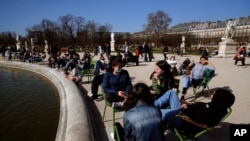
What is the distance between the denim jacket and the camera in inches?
102

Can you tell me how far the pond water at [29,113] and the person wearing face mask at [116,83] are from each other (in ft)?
4.83

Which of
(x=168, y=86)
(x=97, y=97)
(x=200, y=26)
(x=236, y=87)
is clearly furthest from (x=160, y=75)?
(x=200, y=26)

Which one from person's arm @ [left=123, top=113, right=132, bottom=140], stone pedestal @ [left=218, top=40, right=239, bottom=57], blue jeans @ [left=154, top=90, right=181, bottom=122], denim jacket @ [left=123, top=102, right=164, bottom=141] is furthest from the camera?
stone pedestal @ [left=218, top=40, right=239, bottom=57]

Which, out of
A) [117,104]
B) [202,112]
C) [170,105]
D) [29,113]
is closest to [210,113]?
[202,112]

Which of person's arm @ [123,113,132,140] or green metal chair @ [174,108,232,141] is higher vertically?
person's arm @ [123,113,132,140]

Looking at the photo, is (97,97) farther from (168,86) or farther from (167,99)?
(167,99)

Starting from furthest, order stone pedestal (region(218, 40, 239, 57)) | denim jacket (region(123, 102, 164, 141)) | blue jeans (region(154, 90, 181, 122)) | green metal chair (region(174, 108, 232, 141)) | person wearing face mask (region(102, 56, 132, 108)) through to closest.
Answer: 1. stone pedestal (region(218, 40, 239, 57))
2. person wearing face mask (region(102, 56, 132, 108))
3. blue jeans (region(154, 90, 181, 122))
4. green metal chair (region(174, 108, 232, 141))
5. denim jacket (region(123, 102, 164, 141))

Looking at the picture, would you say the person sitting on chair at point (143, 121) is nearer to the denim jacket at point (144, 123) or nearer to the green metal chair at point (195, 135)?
the denim jacket at point (144, 123)

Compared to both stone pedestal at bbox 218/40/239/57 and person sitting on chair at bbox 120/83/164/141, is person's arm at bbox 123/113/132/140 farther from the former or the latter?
stone pedestal at bbox 218/40/239/57

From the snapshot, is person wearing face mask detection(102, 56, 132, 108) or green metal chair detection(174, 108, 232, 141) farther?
person wearing face mask detection(102, 56, 132, 108)

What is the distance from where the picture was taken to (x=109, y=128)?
4.58 metres

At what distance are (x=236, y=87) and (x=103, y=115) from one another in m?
5.54

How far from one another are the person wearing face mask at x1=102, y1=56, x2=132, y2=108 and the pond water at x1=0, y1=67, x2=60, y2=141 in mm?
1473

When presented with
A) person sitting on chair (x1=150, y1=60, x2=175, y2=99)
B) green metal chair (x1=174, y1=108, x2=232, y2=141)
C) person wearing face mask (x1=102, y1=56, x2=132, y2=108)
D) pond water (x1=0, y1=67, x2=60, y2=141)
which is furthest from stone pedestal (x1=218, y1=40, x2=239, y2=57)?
green metal chair (x1=174, y1=108, x2=232, y2=141)
